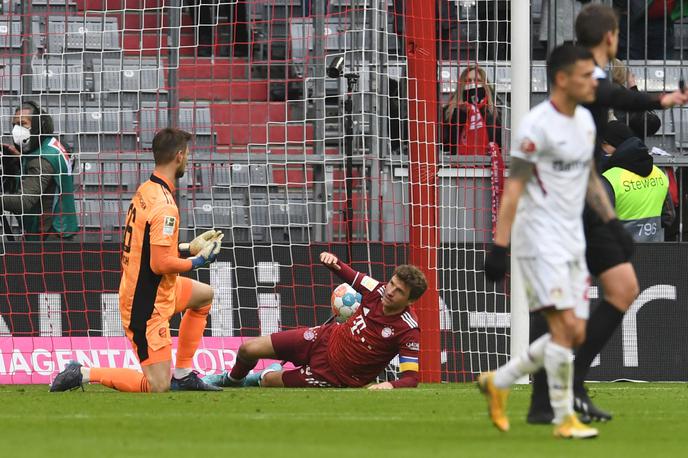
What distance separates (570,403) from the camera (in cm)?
612

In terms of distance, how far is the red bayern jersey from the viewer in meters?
10.3

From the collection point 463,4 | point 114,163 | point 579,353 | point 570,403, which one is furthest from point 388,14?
point 570,403

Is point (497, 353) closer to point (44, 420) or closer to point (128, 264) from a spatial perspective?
point (128, 264)

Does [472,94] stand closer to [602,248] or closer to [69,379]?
[69,379]

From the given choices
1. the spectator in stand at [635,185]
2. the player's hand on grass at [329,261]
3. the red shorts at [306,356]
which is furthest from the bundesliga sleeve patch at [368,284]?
the spectator in stand at [635,185]

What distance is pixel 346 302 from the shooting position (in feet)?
36.6

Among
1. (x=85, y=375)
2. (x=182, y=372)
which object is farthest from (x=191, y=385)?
(x=85, y=375)

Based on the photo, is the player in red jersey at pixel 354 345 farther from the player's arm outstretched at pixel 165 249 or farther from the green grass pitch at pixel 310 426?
the player's arm outstretched at pixel 165 249

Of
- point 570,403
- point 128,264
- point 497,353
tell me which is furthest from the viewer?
point 497,353

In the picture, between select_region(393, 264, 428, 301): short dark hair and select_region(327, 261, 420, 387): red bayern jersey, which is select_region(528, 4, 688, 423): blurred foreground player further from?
select_region(327, 261, 420, 387): red bayern jersey

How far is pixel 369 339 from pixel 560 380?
14.6ft

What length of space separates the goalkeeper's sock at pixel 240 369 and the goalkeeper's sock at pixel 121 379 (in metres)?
1.13

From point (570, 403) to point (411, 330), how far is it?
4.24 meters

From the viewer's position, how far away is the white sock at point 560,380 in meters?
6.09
